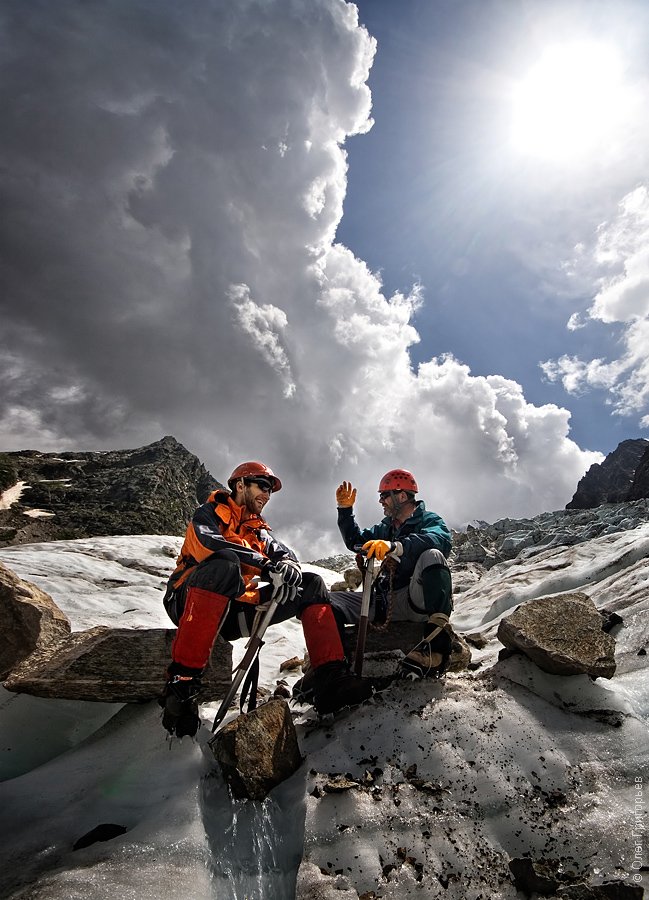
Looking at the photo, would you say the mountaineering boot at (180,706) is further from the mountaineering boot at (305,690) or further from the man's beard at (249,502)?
the man's beard at (249,502)

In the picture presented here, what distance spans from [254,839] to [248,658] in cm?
144

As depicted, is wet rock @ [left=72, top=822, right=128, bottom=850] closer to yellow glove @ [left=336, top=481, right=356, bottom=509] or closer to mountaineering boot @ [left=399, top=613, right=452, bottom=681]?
mountaineering boot @ [left=399, top=613, right=452, bottom=681]

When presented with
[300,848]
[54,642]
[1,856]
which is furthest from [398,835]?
[54,642]

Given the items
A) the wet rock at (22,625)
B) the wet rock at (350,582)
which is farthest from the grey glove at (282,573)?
the wet rock at (350,582)

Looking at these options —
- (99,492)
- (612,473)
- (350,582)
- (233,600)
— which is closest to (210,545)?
(233,600)

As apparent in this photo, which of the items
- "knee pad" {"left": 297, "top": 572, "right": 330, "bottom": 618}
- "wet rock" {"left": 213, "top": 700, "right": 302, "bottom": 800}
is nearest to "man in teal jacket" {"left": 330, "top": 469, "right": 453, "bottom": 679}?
"knee pad" {"left": 297, "top": 572, "right": 330, "bottom": 618}

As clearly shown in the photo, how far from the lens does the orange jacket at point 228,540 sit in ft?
12.7

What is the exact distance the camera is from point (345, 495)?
615cm

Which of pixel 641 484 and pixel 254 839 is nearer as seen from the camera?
pixel 254 839

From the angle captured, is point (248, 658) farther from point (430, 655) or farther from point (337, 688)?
point (430, 655)

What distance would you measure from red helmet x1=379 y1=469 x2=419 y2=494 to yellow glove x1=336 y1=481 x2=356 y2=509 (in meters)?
0.57

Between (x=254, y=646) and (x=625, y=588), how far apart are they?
5812mm

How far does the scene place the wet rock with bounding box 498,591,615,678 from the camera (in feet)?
11.8

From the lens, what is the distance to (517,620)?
404 cm
